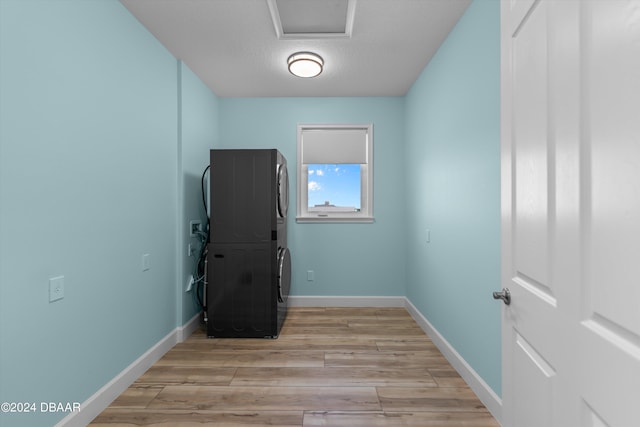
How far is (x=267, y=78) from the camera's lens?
9.97 feet

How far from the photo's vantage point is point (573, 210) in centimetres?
70

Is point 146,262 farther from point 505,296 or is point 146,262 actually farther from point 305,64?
point 505,296

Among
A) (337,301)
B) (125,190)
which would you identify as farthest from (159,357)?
(337,301)

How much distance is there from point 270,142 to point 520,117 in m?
2.94

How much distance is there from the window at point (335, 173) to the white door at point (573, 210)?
2.56 meters

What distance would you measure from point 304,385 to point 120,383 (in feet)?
3.93

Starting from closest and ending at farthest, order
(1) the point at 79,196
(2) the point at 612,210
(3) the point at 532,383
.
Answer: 1. (2) the point at 612,210
2. (3) the point at 532,383
3. (1) the point at 79,196

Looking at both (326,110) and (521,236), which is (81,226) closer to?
(521,236)

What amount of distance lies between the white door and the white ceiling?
49.3 inches

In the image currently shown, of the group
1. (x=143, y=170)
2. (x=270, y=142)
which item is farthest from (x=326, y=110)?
(x=143, y=170)

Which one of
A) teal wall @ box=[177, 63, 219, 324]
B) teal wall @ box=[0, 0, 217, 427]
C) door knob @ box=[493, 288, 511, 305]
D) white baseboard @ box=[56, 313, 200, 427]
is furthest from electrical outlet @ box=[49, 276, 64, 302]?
door knob @ box=[493, 288, 511, 305]

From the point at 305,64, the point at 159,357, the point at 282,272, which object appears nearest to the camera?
the point at 159,357

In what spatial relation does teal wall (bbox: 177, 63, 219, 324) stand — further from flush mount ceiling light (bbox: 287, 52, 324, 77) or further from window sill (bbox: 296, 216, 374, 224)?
window sill (bbox: 296, 216, 374, 224)

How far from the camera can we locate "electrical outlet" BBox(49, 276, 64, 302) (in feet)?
4.76
